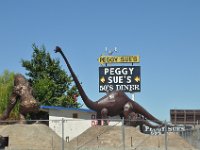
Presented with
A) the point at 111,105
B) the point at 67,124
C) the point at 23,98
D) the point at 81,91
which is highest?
the point at 81,91

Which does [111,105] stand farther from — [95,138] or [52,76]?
[52,76]

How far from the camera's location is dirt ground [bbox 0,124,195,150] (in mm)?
25812

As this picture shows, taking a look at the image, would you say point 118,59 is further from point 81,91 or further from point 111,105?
point 111,105

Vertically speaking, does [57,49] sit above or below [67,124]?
above

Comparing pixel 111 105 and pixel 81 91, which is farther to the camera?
pixel 81 91

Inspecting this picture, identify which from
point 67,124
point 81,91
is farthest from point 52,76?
point 81,91

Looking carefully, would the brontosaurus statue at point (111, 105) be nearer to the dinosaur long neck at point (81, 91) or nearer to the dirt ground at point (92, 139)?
the dinosaur long neck at point (81, 91)

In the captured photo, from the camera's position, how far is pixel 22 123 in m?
28.4

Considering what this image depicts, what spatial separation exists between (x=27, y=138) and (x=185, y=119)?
114 ft

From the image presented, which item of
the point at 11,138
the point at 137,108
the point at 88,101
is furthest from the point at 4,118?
the point at 137,108

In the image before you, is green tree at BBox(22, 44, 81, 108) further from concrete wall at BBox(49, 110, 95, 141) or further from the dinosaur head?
the dinosaur head

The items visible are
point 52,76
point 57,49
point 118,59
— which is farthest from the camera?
point 118,59

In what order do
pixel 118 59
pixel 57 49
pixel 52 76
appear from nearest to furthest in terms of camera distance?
1. pixel 57 49
2. pixel 52 76
3. pixel 118 59

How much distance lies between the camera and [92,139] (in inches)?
1330
